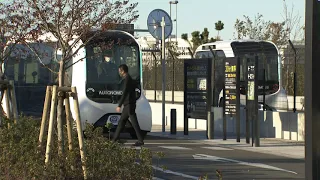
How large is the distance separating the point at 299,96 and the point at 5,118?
56.4ft

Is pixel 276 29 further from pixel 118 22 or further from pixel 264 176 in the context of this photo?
pixel 264 176

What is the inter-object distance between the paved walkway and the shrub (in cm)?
811

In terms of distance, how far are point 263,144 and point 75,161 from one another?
1111 centimetres

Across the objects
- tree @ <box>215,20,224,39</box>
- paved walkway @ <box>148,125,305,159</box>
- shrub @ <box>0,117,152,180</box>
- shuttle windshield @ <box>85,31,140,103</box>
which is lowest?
paved walkway @ <box>148,125,305,159</box>

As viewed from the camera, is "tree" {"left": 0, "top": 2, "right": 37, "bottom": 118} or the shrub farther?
"tree" {"left": 0, "top": 2, "right": 37, "bottom": 118}

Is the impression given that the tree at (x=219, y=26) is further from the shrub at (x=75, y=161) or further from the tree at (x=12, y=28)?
the shrub at (x=75, y=161)

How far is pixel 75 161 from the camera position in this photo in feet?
29.1

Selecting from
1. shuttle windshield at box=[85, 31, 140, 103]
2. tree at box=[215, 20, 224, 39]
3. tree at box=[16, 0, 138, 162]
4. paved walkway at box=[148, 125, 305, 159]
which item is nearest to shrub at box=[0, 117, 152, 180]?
tree at box=[16, 0, 138, 162]

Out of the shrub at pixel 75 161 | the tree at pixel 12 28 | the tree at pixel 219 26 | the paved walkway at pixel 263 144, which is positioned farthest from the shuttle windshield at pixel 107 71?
the tree at pixel 219 26

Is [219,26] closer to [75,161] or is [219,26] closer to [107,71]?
[107,71]

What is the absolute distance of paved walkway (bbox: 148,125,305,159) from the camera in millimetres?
17219

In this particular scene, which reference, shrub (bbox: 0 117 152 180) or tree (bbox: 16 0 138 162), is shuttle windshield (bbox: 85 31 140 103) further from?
shrub (bbox: 0 117 152 180)

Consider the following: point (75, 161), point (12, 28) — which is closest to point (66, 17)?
point (12, 28)

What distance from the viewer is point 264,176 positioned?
497 inches
